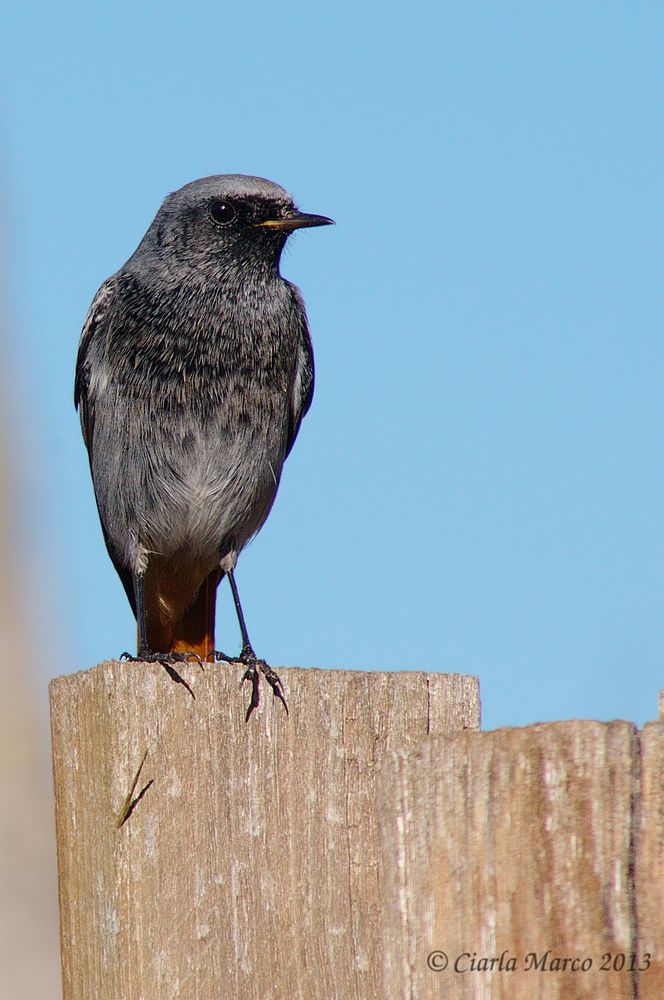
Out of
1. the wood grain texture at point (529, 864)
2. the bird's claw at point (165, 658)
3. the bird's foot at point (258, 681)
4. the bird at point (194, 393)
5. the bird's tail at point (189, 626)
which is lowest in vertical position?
the wood grain texture at point (529, 864)

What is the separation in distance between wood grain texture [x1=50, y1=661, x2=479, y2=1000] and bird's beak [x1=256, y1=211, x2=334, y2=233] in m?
3.22

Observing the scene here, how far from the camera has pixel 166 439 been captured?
5.02 meters

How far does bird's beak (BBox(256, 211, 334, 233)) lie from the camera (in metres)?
5.39

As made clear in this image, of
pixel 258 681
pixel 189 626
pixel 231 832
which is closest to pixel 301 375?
pixel 189 626

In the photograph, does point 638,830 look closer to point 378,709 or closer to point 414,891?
point 414,891

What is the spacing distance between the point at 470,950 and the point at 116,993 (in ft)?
2.32

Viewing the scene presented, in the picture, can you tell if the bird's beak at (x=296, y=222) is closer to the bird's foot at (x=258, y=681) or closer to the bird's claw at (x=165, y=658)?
the bird's claw at (x=165, y=658)

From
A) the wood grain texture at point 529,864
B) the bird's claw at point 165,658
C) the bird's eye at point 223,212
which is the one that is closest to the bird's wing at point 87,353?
the bird's eye at point 223,212

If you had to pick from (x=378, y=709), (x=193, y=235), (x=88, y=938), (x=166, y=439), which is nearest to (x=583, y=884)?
(x=378, y=709)

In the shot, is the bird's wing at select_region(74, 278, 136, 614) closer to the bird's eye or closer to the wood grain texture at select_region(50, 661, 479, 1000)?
the bird's eye

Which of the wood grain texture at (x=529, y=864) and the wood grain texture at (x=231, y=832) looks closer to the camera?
the wood grain texture at (x=529, y=864)

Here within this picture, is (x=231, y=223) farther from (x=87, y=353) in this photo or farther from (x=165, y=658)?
(x=165, y=658)

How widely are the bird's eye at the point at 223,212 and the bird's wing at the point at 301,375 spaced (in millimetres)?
400

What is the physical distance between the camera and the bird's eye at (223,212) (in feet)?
18.2
